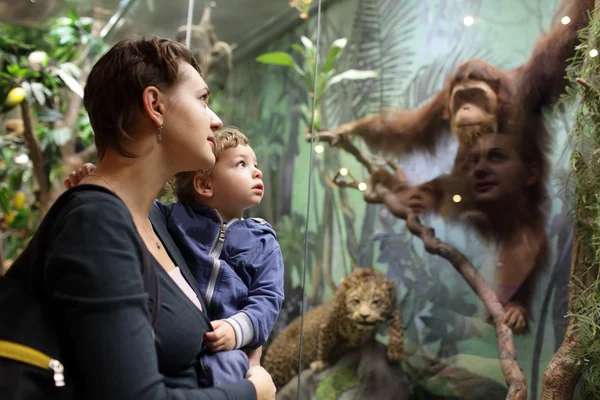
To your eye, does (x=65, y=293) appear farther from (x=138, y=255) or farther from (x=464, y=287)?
(x=464, y=287)

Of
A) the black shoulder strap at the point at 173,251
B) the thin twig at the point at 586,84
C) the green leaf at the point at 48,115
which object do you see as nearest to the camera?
the black shoulder strap at the point at 173,251

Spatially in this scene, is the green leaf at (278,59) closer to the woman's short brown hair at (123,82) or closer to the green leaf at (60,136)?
the green leaf at (60,136)

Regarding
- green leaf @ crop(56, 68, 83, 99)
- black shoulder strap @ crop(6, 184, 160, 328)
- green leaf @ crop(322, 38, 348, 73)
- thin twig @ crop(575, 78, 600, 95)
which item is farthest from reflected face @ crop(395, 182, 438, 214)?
green leaf @ crop(56, 68, 83, 99)

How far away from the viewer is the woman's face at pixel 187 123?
987mm

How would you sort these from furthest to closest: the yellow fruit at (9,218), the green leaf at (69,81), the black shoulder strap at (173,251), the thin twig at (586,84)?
the yellow fruit at (9,218), the green leaf at (69,81), the thin twig at (586,84), the black shoulder strap at (173,251)

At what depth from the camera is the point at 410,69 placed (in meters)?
2.70

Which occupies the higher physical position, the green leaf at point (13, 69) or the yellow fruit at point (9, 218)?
the green leaf at point (13, 69)

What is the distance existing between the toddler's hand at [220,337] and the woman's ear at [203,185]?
0.33m

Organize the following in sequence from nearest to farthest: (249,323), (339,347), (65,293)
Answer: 1. (65,293)
2. (249,323)
3. (339,347)

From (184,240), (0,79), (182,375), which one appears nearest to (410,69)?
(184,240)

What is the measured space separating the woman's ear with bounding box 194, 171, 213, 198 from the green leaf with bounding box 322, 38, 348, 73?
1.62 meters

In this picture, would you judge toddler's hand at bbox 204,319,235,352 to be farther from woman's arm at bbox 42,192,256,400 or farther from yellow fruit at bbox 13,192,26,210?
yellow fruit at bbox 13,192,26,210

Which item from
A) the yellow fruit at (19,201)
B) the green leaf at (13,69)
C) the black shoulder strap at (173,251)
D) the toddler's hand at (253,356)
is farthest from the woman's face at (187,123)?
the yellow fruit at (19,201)

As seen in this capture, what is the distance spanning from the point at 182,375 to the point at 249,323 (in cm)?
20
